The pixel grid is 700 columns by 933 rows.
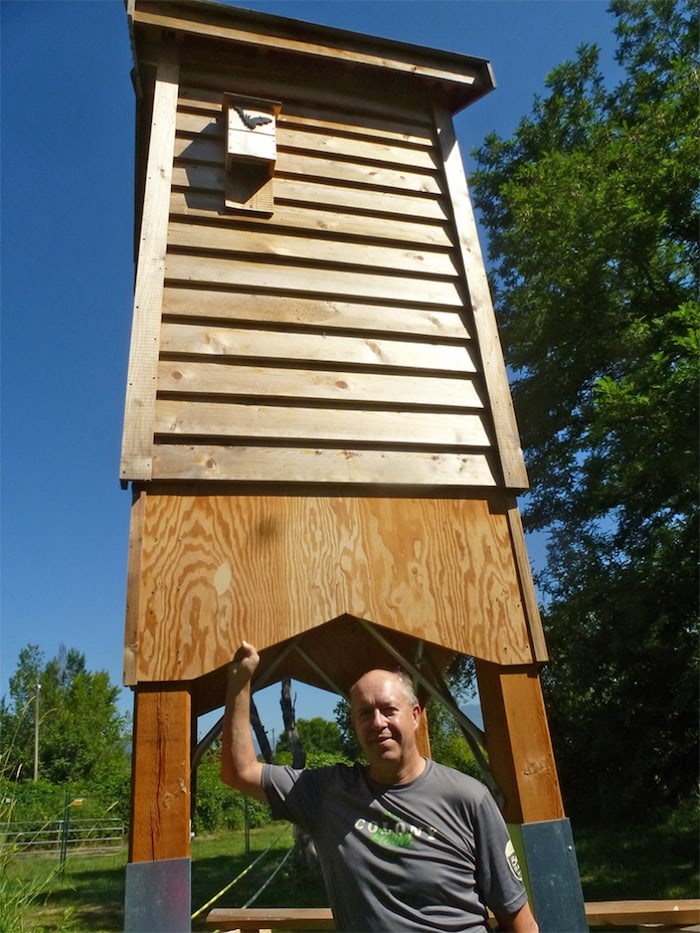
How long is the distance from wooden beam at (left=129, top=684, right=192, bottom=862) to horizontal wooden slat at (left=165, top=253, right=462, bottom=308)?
207 centimetres

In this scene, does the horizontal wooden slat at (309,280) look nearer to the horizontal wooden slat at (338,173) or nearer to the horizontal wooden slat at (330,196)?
the horizontal wooden slat at (330,196)

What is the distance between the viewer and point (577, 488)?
37.0ft

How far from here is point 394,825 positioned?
2.11m

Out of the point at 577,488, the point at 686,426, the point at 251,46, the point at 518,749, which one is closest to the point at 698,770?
the point at 577,488

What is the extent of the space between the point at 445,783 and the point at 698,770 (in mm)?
11373

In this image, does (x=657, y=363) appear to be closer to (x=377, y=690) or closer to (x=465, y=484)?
(x=465, y=484)

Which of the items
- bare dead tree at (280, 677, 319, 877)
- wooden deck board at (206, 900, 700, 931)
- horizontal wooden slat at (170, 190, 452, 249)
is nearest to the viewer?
wooden deck board at (206, 900, 700, 931)

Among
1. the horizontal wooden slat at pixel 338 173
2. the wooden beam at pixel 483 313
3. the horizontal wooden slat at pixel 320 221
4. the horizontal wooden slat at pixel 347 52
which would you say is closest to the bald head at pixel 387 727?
the wooden beam at pixel 483 313

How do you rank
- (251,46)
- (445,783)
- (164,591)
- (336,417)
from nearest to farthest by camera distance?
(445,783), (164,591), (336,417), (251,46)

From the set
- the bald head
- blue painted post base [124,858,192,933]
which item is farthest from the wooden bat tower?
the bald head

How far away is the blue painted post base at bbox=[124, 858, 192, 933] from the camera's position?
7.50 feet

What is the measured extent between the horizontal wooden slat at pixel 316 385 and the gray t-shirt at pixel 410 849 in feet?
5.73

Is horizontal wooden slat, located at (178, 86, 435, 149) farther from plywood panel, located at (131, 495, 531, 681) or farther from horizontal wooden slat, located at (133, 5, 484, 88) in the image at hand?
plywood panel, located at (131, 495, 531, 681)

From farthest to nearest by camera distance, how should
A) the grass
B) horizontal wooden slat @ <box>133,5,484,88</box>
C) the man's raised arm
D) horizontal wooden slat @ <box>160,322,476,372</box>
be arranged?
the grass < horizontal wooden slat @ <box>133,5,484,88</box> < horizontal wooden slat @ <box>160,322,476,372</box> < the man's raised arm
